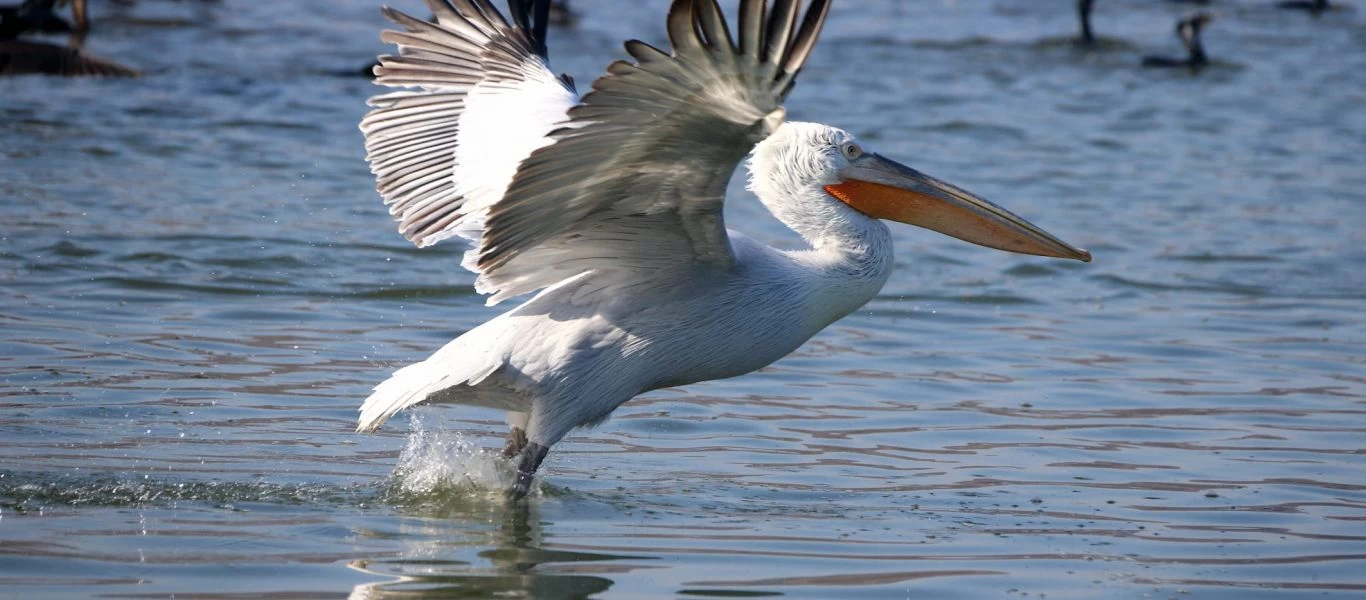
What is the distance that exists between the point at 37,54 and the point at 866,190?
9.49 m

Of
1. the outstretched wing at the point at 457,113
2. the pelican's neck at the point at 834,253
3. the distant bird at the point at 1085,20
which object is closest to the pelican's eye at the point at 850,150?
the pelican's neck at the point at 834,253

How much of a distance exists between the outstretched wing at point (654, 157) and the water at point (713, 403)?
72cm

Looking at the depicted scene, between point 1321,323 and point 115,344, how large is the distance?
529 cm

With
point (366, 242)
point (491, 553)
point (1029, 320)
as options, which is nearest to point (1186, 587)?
point (491, 553)

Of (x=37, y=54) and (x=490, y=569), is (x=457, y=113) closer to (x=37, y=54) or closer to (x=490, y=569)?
(x=490, y=569)

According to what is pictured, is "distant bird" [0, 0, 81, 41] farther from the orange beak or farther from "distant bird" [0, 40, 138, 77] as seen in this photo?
the orange beak

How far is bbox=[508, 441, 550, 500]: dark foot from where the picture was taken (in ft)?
16.0

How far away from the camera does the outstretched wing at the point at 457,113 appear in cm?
527

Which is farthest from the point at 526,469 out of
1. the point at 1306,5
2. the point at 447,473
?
the point at 1306,5

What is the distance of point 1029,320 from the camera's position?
7895mm

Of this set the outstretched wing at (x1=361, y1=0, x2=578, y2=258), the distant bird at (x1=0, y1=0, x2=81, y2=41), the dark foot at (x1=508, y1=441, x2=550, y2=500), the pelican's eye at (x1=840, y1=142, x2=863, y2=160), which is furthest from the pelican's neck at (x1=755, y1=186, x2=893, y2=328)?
the distant bird at (x1=0, y1=0, x2=81, y2=41)

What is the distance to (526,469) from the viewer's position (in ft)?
16.0

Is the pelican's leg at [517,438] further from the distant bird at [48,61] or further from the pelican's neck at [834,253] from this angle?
the distant bird at [48,61]

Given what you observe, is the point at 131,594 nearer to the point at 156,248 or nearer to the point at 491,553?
the point at 491,553
